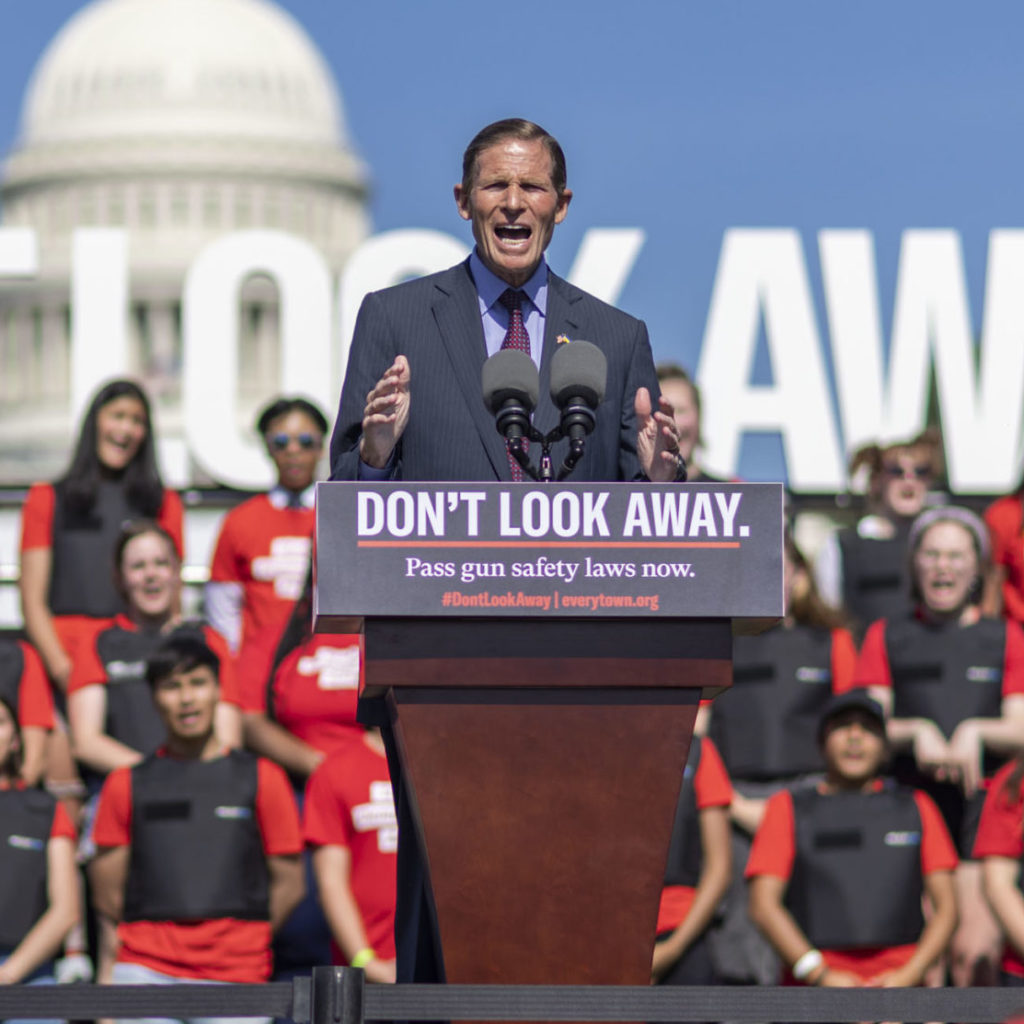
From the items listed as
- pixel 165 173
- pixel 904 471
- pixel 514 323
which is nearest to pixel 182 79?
pixel 165 173

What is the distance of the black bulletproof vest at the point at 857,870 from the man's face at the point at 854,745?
0.08 meters

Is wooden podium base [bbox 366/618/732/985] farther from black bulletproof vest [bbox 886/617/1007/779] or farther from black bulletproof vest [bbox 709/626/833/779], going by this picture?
black bulletproof vest [bbox 886/617/1007/779]

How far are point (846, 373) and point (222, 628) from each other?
7303mm

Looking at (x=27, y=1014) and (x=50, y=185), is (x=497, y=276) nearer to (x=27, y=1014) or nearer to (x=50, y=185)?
(x=27, y=1014)

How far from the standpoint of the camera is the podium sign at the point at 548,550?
3.95 m

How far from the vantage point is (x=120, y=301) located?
1694 cm

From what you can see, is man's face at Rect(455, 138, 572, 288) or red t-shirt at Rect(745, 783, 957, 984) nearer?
man's face at Rect(455, 138, 572, 288)

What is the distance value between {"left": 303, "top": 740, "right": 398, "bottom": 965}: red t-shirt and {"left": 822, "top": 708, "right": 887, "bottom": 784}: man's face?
161 cm

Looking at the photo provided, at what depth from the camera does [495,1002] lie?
3.78m

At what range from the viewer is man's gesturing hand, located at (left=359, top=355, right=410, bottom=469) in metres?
4.16

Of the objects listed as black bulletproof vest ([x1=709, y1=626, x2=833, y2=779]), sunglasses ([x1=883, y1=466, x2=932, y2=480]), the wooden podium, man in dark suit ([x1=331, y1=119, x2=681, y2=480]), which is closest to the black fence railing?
the wooden podium

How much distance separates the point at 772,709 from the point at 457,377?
441 centimetres

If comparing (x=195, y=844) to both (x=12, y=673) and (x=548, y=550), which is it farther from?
(x=548, y=550)

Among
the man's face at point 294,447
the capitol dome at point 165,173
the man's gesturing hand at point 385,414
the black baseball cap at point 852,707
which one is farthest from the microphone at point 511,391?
the capitol dome at point 165,173
